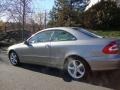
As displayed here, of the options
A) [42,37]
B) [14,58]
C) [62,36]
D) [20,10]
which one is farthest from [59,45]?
[20,10]

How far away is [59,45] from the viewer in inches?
356

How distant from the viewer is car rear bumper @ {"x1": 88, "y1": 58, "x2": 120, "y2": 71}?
8062 mm

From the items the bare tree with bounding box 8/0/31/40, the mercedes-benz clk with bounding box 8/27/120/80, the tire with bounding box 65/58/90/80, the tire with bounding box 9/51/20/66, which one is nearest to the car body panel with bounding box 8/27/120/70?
the mercedes-benz clk with bounding box 8/27/120/80

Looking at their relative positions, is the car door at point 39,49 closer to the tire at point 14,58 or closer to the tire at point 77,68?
the tire at point 14,58

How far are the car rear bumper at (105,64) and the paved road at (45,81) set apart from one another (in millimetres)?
365

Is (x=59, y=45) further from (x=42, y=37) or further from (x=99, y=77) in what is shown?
(x=99, y=77)

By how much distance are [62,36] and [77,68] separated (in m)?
1.17

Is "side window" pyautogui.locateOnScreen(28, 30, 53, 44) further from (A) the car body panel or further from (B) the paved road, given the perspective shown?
(B) the paved road

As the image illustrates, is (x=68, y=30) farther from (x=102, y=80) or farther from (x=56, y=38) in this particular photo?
(x=102, y=80)

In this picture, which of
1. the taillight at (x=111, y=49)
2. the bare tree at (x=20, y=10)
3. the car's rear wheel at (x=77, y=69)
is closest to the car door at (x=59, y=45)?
the car's rear wheel at (x=77, y=69)

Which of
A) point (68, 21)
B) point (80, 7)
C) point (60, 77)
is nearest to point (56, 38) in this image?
point (60, 77)

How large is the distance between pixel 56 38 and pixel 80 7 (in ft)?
87.9

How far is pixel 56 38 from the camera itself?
9430mm

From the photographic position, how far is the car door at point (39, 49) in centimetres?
953
